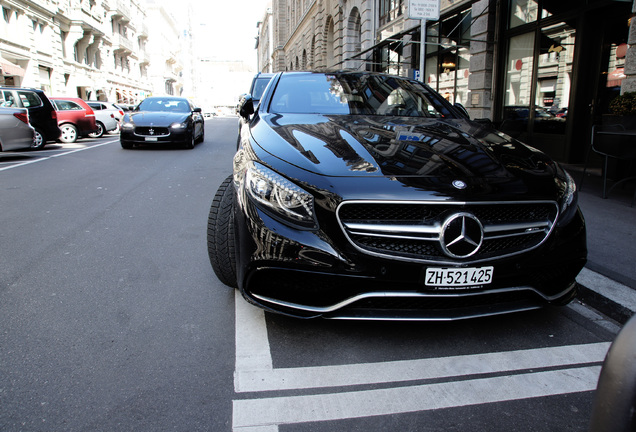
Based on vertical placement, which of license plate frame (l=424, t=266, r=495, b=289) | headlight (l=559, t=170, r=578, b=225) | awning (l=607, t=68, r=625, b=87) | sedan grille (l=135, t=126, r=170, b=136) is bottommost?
license plate frame (l=424, t=266, r=495, b=289)

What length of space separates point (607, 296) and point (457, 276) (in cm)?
142

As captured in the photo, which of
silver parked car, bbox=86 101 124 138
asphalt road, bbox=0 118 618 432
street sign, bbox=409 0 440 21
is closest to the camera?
asphalt road, bbox=0 118 618 432

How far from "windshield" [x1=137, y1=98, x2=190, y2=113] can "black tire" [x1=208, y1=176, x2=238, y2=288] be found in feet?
39.8

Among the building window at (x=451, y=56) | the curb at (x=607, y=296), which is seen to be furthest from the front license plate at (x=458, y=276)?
the building window at (x=451, y=56)

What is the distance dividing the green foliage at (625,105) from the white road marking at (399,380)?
5.09m

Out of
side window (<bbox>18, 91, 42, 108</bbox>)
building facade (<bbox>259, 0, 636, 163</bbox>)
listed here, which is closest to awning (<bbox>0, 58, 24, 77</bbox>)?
side window (<bbox>18, 91, 42, 108</bbox>)

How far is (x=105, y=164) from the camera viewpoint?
1030 centimetres

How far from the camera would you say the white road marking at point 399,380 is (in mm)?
1990

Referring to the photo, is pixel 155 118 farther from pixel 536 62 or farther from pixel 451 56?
pixel 536 62

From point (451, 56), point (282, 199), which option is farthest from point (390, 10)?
point (282, 199)

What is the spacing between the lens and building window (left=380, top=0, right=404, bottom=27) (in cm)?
1900

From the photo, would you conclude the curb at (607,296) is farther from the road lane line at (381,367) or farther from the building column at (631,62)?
the building column at (631,62)

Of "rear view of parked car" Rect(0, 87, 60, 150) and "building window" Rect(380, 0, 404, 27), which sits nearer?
"rear view of parked car" Rect(0, 87, 60, 150)

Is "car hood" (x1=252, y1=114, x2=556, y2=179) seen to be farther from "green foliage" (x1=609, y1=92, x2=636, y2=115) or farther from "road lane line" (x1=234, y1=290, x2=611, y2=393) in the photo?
"green foliage" (x1=609, y1=92, x2=636, y2=115)
